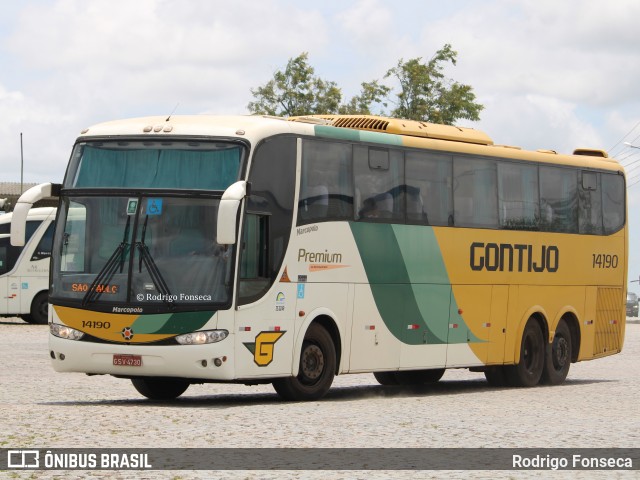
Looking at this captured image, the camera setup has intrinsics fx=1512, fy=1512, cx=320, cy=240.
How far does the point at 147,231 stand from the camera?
57.7 feet

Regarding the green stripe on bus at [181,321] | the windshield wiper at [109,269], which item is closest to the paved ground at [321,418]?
the green stripe on bus at [181,321]

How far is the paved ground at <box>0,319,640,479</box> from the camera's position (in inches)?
517

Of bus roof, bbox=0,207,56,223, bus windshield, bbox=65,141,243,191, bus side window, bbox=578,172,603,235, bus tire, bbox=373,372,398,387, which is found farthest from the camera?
bus roof, bbox=0,207,56,223

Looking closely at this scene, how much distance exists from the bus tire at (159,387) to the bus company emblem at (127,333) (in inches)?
71.5

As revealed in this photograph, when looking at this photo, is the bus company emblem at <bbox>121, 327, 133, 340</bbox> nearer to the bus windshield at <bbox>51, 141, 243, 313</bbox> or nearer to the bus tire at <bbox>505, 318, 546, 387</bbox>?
the bus windshield at <bbox>51, 141, 243, 313</bbox>

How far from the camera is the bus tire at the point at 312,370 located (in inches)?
733

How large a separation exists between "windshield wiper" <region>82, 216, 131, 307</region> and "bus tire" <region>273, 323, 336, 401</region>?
8.04 feet

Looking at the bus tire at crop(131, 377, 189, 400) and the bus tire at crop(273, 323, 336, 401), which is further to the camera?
the bus tire at crop(131, 377, 189, 400)

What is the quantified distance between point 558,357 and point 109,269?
A: 33.0ft

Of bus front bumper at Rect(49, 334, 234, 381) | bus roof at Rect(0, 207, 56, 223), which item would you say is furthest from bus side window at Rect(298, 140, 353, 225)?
bus roof at Rect(0, 207, 56, 223)

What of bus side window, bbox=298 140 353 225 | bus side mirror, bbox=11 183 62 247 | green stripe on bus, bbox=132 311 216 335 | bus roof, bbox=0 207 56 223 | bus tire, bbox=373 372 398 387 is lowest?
bus tire, bbox=373 372 398 387

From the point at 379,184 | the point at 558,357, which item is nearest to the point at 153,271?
the point at 379,184

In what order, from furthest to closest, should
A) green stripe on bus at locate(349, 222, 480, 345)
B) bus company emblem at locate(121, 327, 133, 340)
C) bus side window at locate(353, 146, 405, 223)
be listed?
green stripe on bus at locate(349, 222, 480, 345) → bus side window at locate(353, 146, 405, 223) → bus company emblem at locate(121, 327, 133, 340)

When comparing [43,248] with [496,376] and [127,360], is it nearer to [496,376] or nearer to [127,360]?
[496,376]
